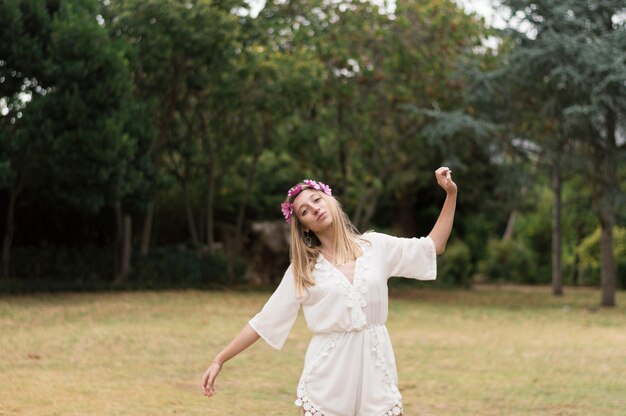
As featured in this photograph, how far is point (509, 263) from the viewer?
30344 millimetres

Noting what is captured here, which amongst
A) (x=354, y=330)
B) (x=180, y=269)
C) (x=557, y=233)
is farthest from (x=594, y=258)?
(x=354, y=330)

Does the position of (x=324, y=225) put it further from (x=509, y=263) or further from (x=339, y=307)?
(x=509, y=263)

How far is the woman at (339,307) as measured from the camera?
421cm

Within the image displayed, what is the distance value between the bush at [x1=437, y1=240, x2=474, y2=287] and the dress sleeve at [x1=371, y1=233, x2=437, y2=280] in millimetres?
24262

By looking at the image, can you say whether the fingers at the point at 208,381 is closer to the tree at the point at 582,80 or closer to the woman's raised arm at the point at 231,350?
the woman's raised arm at the point at 231,350

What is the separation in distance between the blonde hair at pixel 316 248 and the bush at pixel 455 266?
961 inches

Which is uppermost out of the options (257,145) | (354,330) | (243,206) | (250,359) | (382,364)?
(257,145)

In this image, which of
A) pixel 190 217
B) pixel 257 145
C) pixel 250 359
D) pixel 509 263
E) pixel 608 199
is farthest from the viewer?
pixel 509 263

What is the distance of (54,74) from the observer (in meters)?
17.4

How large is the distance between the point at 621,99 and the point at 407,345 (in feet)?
29.5

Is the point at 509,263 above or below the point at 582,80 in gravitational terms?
below

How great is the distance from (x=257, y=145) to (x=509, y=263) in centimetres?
1054

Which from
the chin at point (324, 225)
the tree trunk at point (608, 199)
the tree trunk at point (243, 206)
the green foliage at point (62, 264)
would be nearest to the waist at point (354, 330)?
the chin at point (324, 225)

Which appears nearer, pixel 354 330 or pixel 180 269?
pixel 354 330
